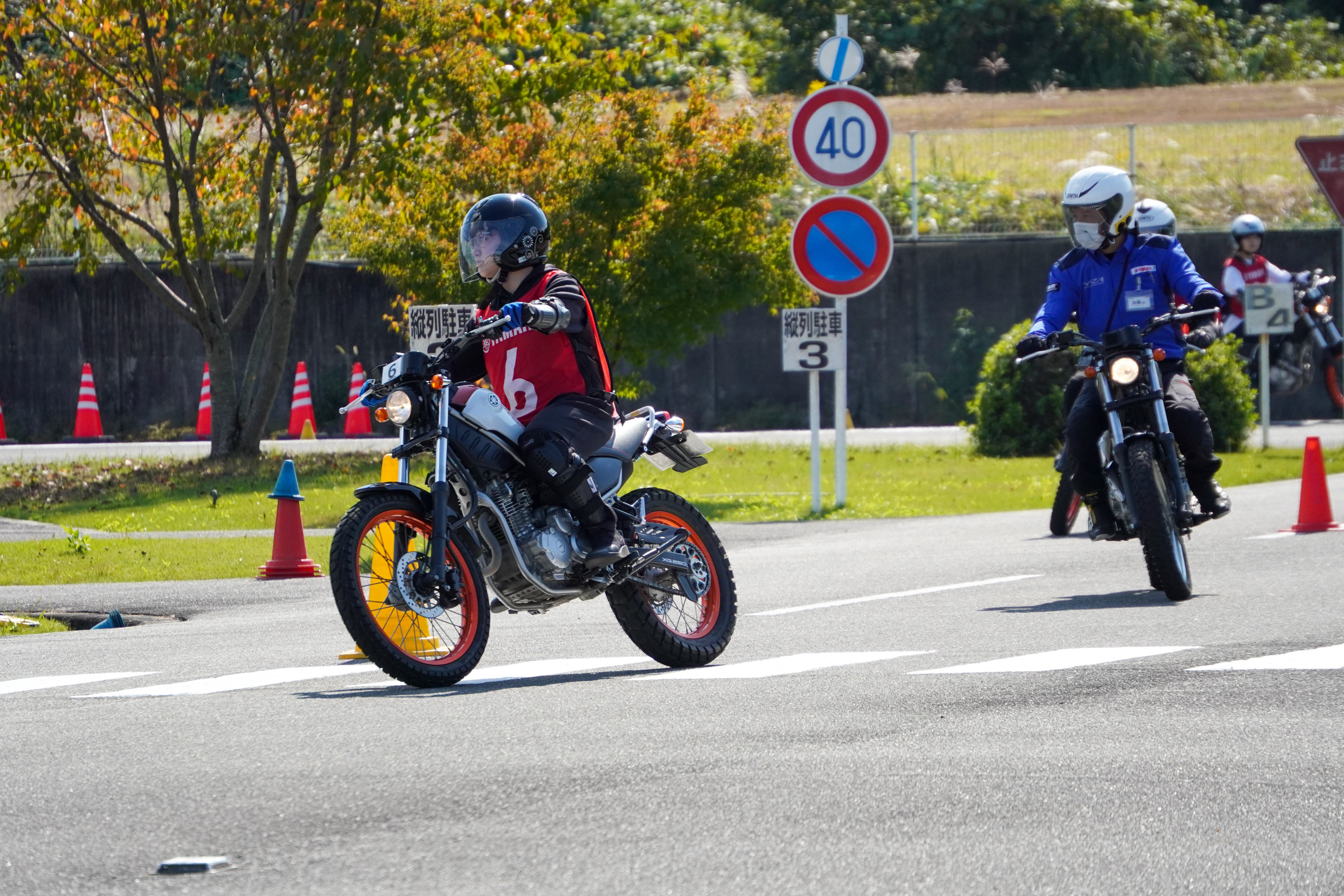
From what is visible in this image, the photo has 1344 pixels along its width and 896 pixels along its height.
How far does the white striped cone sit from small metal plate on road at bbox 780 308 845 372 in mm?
14032

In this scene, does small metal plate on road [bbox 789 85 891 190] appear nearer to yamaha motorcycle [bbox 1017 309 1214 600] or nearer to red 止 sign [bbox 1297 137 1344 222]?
yamaha motorcycle [bbox 1017 309 1214 600]

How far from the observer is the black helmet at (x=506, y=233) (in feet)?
24.8

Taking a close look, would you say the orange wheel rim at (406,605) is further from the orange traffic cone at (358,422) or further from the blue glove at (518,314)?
the orange traffic cone at (358,422)

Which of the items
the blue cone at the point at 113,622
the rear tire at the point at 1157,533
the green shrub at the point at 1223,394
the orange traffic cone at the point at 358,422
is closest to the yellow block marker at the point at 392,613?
the rear tire at the point at 1157,533

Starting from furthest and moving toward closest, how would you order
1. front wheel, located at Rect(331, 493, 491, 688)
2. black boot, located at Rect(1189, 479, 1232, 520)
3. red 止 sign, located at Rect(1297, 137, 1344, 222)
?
red 止 sign, located at Rect(1297, 137, 1344, 222), black boot, located at Rect(1189, 479, 1232, 520), front wheel, located at Rect(331, 493, 491, 688)

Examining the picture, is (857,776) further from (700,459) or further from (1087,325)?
(1087,325)

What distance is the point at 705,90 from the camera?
65.3 ft

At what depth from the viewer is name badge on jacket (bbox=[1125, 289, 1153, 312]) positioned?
33.5 ft

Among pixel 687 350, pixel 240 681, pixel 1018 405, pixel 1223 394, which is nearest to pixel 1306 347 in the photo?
pixel 1223 394

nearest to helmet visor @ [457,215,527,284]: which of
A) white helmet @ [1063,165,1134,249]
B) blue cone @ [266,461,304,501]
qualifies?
white helmet @ [1063,165,1134,249]

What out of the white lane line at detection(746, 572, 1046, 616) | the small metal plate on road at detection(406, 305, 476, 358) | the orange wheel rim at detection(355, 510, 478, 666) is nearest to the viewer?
the orange wheel rim at detection(355, 510, 478, 666)

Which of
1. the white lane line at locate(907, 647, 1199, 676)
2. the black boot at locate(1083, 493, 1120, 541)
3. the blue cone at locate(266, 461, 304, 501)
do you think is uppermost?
the blue cone at locate(266, 461, 304, 501)

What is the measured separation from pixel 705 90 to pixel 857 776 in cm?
1524

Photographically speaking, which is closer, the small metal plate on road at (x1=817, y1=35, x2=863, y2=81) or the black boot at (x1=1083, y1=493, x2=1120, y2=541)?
the black boot at (x1=1083, y1=493, x2=1120, y2=541)
